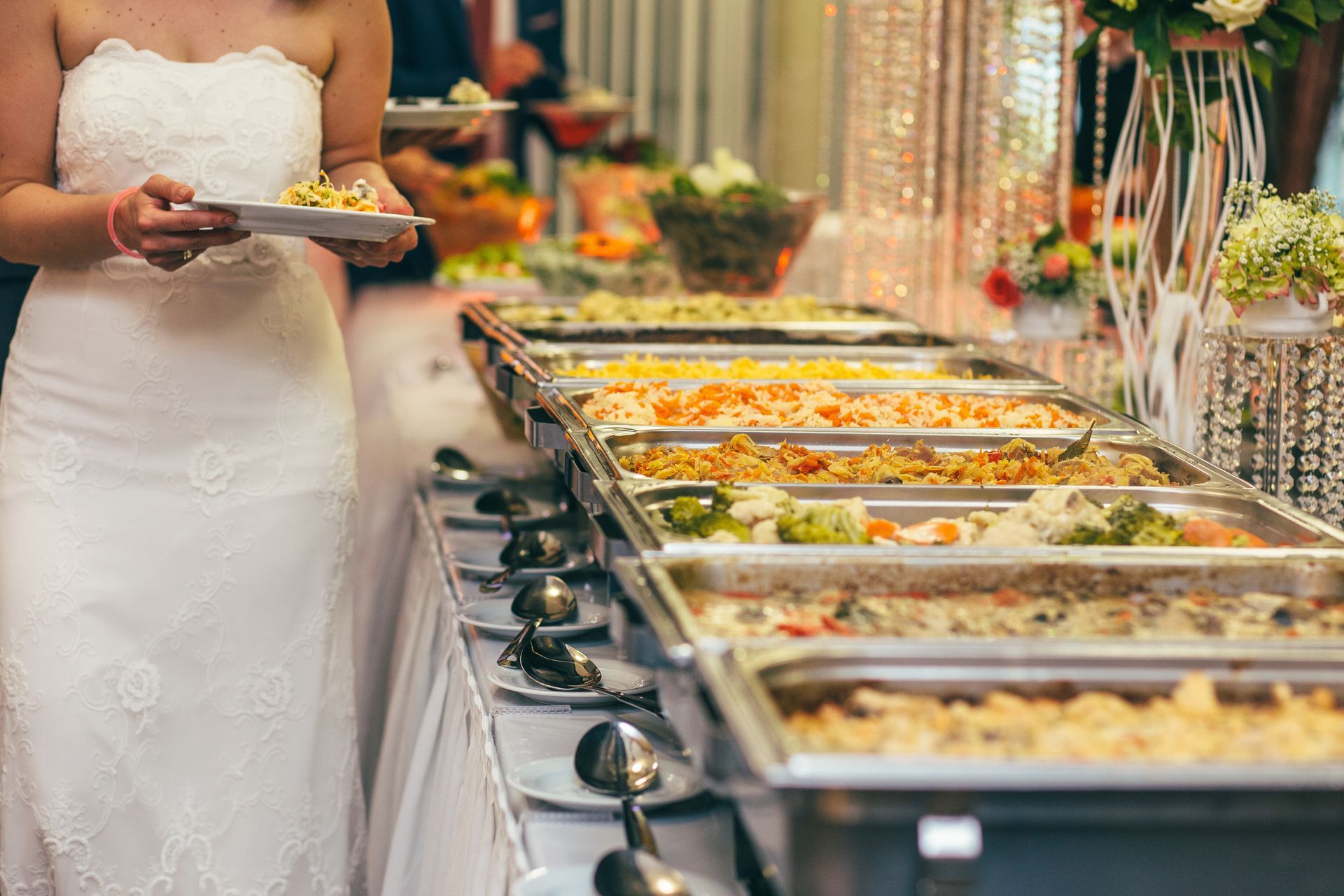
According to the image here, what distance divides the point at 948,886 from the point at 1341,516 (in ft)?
3.85

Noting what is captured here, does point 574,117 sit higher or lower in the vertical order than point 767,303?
higher

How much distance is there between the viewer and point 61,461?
2189 millimetres

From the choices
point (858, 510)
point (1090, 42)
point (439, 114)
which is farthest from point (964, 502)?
point (439, 114)

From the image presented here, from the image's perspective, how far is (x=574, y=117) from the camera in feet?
17.4

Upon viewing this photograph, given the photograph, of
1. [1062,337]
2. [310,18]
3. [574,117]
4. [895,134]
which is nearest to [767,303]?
[1062,337]

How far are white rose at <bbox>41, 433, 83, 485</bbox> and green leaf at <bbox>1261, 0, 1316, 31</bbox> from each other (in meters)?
1.95

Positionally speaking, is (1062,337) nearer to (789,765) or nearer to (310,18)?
(310,18)

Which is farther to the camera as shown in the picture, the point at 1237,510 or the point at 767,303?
the point at 767,303

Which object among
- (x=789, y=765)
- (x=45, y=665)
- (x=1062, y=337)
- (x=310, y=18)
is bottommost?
(x=45, y=665)

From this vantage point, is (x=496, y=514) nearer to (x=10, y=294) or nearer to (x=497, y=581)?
(x=497, y=581)

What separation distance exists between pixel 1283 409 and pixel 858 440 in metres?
0.58

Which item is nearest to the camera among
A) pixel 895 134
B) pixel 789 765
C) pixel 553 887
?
pixel 789 765

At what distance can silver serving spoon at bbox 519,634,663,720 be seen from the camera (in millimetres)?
1812

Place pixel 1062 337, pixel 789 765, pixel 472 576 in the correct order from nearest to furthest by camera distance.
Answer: pixel 789 765 < pixel 472 576 < pixel 1062 337
